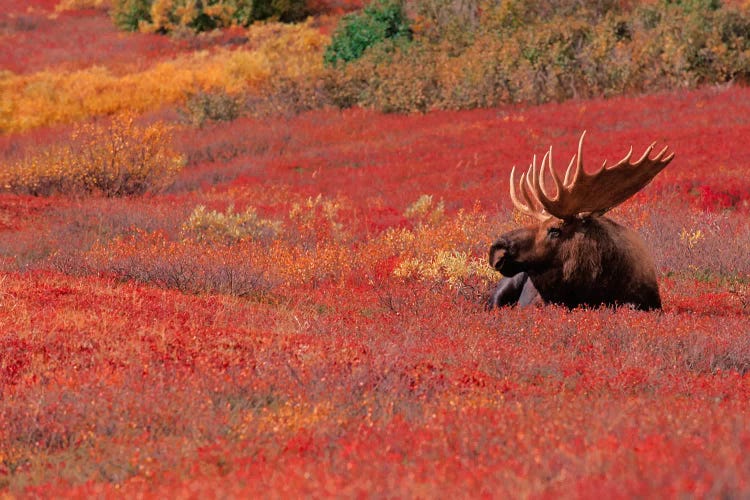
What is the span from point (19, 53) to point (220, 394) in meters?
46.4

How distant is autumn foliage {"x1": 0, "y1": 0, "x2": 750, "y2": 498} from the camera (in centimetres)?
388

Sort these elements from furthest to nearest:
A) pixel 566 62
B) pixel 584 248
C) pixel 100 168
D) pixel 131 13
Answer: pixel 131 13 → pixel 566 62 → pixel 100 168 → pixel 584 248

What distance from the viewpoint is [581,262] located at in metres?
8.40

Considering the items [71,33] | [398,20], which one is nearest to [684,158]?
[398,20]

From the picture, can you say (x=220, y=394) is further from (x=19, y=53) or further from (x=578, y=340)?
(x=19, y=53)

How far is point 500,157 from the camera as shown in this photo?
22.5 meters

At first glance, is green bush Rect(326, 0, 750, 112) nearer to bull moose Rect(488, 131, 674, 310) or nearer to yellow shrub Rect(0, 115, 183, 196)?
yellow shrub Rect(0, 115, 183, 196)

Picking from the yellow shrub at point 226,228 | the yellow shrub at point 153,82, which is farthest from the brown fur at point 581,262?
the yellow shrub at point 153,82

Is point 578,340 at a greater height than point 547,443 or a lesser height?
lesser

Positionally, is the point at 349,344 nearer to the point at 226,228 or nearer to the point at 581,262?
the point at 581,262

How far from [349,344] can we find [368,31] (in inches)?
1301

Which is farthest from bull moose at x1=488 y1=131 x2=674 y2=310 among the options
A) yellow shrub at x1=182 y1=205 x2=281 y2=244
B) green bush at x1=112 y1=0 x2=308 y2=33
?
green bush at x1=112 y1=0 x2=308 y2=33

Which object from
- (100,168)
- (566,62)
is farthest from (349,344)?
(566,62)

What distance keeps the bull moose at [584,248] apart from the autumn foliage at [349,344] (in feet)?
1.28
